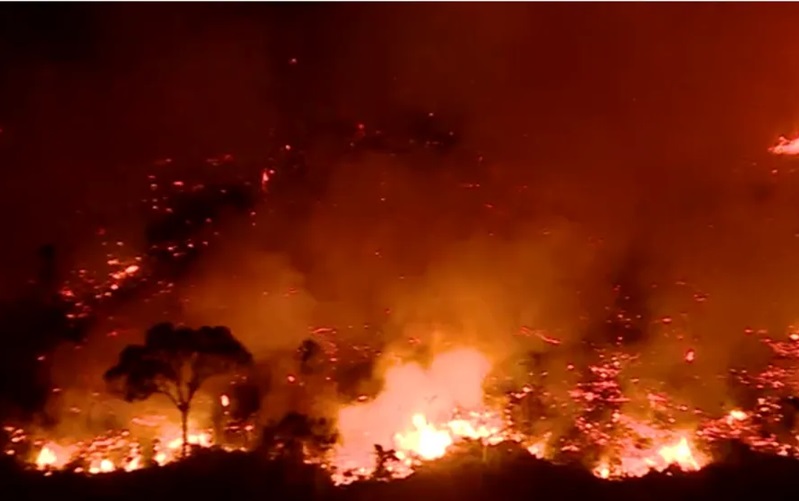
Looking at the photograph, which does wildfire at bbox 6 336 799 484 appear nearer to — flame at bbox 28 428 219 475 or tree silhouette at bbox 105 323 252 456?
flame at bbox 28 428 219 475

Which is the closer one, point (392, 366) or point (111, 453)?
point (111, 453)

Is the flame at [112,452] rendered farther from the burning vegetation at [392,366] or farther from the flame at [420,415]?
the flame at [420,415]

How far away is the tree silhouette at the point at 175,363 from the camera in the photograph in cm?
759

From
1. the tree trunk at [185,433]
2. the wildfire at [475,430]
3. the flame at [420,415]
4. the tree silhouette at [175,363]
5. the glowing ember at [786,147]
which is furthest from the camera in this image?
the glowing ember at [786,147]

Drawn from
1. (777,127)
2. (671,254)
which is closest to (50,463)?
(671,254)

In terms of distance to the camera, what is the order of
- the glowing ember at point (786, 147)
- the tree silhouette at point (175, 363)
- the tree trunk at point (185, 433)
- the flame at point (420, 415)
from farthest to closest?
1. the glowing ember at point (786, 147)
2. the flame at point (420, 415)
3. the tree trunk at point (185, 433)
4. the tree silhouette at point (175, 363)

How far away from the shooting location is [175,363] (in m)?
7.62

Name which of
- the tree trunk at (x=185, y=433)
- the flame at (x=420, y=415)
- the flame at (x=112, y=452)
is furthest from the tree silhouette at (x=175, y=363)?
the flame at (x=420, y=415)

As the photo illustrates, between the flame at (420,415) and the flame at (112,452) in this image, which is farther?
the flame at (420,415)

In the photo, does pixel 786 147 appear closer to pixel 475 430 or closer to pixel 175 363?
pixel 475 430

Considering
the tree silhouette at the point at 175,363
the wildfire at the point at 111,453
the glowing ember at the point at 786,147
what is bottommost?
the wildfire at the point at 111,453

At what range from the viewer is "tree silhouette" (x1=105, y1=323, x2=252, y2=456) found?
24.9ft

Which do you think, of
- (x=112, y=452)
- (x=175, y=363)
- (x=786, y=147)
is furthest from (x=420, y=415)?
(x=786, y=147)

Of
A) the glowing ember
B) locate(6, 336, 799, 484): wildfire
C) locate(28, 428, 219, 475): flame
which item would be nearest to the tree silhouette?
locate(28, 428, 219, 475): flame
